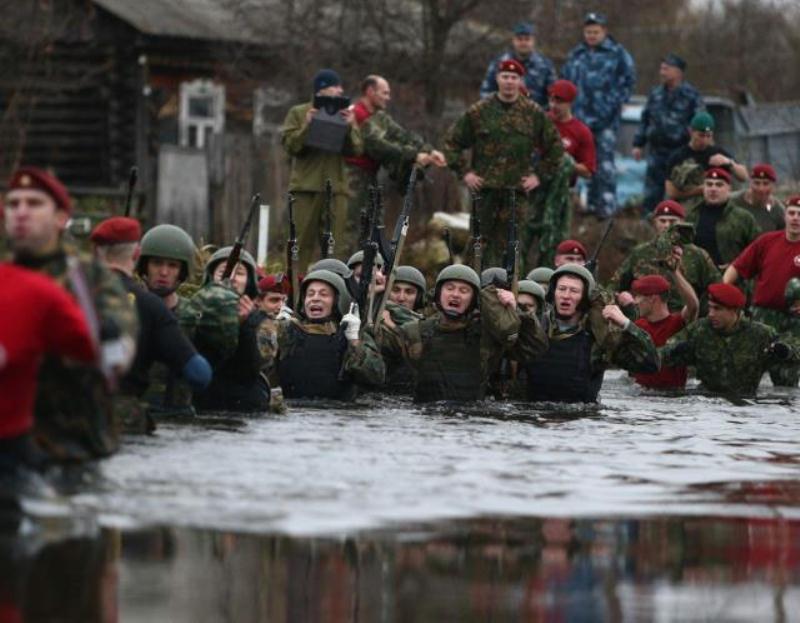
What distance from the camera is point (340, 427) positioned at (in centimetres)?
1638

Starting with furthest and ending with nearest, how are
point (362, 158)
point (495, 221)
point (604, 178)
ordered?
point (604, 178) < point (495, 221) < point (362, 158)

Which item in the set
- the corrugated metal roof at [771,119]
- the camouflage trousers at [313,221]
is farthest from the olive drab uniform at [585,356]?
the corrugated metal roof at [771,119]

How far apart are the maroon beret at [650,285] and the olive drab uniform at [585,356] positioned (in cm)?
316

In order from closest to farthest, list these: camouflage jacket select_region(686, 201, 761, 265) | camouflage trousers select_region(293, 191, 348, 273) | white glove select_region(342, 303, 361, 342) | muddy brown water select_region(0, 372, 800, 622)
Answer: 1. muddy brown water select_region(0, 372, 800, 622)
2. white glove select_region(342, 303, 361, 342)
3. camouflage trousers select_region(293, 191, 348, 273)
4. camouflage jacket select_region(686, 201, 761, 265)

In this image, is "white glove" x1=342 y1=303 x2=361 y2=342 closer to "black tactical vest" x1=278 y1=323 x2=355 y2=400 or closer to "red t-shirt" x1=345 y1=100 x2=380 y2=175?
"black tactical vest" x1=278 y1=323 x2=355 y2=400

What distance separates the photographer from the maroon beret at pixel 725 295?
70.3ft

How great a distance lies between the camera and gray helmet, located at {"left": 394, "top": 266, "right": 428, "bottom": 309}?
2056 cm

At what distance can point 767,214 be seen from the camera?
26.5m

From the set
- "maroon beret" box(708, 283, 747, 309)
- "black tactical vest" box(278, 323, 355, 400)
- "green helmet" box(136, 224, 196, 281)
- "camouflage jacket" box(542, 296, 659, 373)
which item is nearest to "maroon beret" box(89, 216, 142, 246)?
"green helmet" box(136, 224, 196, 281)

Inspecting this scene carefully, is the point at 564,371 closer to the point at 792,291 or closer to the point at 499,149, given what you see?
the point at 792,291

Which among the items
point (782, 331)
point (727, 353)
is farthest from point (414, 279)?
point (782, 331)

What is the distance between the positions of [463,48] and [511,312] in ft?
74.1

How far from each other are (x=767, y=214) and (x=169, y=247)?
1243 cm

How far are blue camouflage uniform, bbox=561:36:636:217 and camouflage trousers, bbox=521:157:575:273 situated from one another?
280cm
